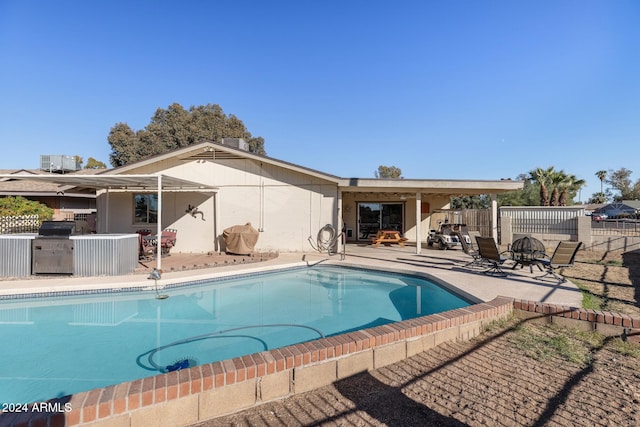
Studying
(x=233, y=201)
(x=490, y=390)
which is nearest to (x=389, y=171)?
(x=233, y=201)

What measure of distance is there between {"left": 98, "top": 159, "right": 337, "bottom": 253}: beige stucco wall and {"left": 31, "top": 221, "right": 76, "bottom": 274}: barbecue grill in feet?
15.5

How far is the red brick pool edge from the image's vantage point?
1.92 metres

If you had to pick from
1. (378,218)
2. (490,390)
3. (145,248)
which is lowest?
(490,390)

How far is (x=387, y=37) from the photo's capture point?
1315 centimetres

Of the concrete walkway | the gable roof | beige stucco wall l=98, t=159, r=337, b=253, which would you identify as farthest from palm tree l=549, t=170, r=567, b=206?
beige stucco wall l=98, t=159, r=337, b=253

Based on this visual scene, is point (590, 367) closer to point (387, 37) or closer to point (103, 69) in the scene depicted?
point (387, 37)

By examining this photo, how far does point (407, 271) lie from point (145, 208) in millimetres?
10594

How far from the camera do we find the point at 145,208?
490 inches

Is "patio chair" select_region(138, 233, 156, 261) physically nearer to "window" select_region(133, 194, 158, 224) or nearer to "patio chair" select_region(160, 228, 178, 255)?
"patio chair" select_region(160, 228, 178, 255)

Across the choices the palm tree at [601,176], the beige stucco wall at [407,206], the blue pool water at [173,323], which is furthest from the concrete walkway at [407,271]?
the palm tree at [601,176]

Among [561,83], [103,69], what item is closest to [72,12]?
[103,69]

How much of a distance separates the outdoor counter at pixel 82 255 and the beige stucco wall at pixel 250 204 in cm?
439

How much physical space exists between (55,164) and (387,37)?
63.0ft

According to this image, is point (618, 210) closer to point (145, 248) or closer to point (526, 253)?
point (526, 253)
